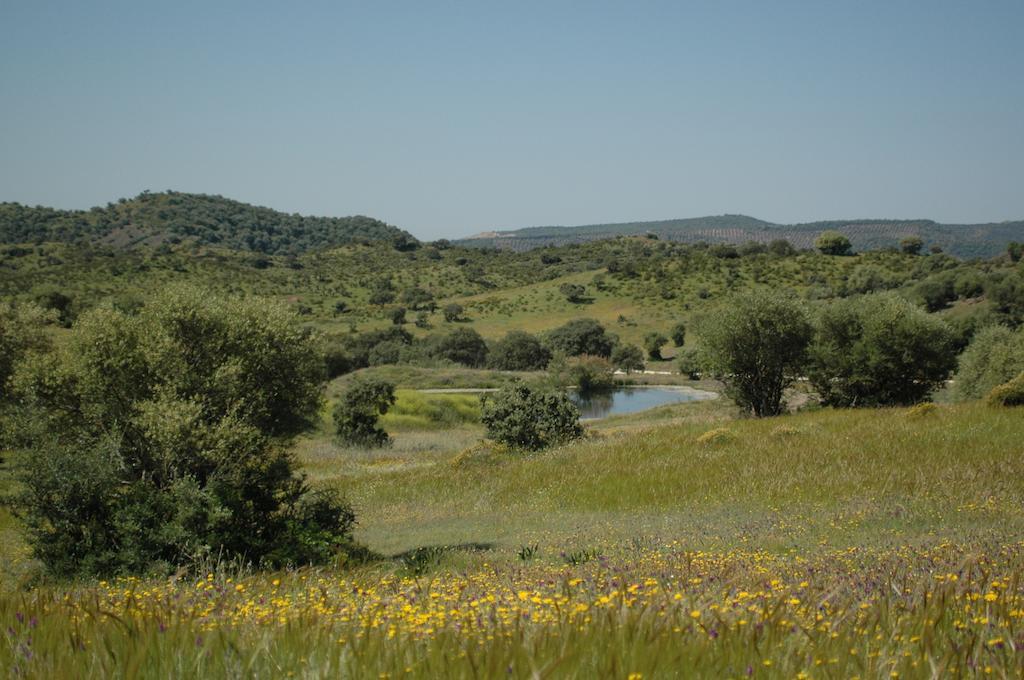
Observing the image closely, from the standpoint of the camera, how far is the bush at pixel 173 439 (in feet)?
38.0

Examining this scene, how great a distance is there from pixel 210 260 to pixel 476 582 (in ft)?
407

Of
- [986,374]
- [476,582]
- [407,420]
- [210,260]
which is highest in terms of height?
[210,260]

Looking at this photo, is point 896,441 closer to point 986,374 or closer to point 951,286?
point 986,374

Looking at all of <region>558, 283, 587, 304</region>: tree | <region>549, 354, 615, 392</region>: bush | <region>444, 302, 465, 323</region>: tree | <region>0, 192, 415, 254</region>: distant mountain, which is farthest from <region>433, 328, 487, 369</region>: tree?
<region>0, 192, 415, 254</region>: distant mountain

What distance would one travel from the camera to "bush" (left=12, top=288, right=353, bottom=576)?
11.6 metres

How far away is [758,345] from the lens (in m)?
36.0

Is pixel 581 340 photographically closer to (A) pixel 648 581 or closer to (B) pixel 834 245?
(B) pixel 834 245

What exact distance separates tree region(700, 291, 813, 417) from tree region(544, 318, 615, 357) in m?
51.5

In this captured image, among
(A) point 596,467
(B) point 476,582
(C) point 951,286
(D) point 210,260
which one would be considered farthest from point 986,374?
(D) point 210,260

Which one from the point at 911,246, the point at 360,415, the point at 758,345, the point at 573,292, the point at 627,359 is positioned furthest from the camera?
the point at 911,246

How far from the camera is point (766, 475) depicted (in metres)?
17.2

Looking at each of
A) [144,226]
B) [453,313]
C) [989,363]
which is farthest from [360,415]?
[144,226]

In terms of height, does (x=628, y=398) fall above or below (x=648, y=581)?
below

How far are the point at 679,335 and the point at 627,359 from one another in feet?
22.3
